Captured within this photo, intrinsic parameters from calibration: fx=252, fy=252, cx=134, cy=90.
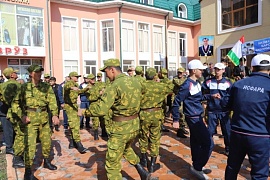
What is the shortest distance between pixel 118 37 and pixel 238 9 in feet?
27.6

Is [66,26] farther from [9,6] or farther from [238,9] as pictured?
[238,9]

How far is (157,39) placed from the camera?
21.8m

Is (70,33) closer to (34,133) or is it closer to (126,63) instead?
(126,63)

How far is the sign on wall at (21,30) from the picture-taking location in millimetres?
14589

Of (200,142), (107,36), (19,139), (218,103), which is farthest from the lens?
(107,36)

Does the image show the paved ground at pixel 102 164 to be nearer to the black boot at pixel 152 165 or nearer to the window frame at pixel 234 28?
the black boot at pixel 152 165

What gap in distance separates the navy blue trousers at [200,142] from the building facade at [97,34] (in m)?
13.5

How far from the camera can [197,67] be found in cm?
425

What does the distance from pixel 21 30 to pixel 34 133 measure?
41.9 feet

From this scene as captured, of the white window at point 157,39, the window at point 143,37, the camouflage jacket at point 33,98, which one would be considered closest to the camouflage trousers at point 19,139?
the camouflage jacket at point 33,98

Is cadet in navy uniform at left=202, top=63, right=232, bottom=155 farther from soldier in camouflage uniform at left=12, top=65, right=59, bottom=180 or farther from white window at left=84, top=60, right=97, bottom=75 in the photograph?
white window at left=84, top=60, right=97, bottom=75

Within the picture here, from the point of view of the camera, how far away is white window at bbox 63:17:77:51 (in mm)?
17656

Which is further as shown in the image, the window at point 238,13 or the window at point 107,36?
the window at point 107,36

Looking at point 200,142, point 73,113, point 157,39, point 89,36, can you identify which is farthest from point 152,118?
point 157,39
